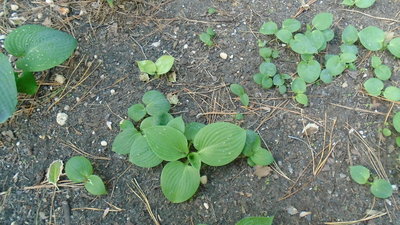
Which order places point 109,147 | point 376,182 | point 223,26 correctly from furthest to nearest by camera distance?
1. point 223,26
2. point 109,147
3. point 376,182

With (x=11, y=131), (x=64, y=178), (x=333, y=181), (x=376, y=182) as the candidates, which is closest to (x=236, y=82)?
(x=333, y=181)

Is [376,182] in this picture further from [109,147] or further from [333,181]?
[109,147]

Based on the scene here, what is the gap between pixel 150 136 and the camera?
1.45 m

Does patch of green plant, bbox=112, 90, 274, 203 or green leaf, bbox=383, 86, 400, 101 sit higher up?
green leaf, bbox=383, 86, 400, 101

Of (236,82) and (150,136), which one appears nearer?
(150,136)

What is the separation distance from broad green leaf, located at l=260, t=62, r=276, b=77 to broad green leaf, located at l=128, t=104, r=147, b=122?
561 mm

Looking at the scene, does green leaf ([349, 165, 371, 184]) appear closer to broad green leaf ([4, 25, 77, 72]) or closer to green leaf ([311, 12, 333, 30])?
green leaf ([311, 12, 333, 30])

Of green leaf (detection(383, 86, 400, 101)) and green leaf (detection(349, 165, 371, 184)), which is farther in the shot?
green leaf (detection(383, 86, 400, 101))

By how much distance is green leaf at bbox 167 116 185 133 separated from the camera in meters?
1.51

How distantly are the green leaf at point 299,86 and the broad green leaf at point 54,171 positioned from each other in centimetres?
104

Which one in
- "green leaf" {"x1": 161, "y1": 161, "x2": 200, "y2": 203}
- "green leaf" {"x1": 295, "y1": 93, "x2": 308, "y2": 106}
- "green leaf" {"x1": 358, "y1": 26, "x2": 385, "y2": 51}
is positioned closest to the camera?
"green leaf" {"x1": 161, "y1": 161, "x2": 200, "y2": 203}

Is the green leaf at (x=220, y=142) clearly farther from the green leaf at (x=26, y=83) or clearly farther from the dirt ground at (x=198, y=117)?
the green leaf at (x=26, y=83)

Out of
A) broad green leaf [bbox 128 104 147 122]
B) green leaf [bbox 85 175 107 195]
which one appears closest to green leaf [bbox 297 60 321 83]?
broad green leaf [bbox 128 104 147 122]

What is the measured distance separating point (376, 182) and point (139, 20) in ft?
4.33
